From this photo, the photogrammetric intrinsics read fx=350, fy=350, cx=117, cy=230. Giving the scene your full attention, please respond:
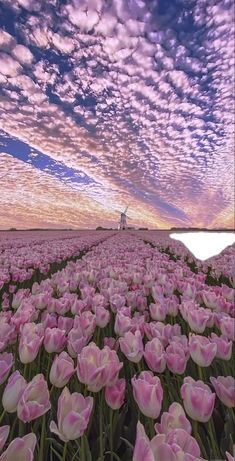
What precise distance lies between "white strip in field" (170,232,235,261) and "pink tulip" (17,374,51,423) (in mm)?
1306

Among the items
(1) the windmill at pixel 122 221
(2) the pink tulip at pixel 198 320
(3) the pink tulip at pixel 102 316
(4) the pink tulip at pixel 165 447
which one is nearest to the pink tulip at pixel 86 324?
(3) the pink tulip at pixel 102 316

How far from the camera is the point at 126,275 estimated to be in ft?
15.5

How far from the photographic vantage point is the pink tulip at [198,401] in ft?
4.77

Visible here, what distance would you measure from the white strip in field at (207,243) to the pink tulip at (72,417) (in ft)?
4.15

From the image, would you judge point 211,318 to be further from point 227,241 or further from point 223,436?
point 223,436

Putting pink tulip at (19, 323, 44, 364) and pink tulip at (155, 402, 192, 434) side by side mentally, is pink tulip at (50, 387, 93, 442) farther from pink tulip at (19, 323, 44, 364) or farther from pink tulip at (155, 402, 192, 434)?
pink tulip at (19, 323, 44, 364)

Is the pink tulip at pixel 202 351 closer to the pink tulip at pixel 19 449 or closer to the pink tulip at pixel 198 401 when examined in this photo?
the pink tulip at pixel 198 401

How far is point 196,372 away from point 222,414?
0.38 metres

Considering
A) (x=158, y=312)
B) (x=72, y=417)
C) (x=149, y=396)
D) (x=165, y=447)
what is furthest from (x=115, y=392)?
(x=158, y=312)

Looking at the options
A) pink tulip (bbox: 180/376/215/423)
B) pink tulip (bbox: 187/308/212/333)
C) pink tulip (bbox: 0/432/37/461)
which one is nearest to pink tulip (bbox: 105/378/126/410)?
pink tulip (bbox: 180/376/215/423)

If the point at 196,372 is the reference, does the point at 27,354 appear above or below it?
above

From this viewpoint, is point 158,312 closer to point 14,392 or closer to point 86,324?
point 86,324

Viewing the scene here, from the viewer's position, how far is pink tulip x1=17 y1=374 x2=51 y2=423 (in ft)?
Answer: 4.53

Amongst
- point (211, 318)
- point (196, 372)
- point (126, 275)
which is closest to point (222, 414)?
point (196, 372)
